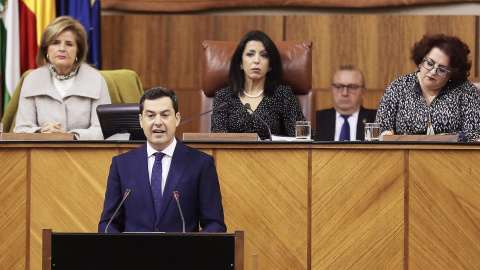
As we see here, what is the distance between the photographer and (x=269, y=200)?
3.37 m

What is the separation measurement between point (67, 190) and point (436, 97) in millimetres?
1872

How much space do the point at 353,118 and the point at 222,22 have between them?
1.33 meters

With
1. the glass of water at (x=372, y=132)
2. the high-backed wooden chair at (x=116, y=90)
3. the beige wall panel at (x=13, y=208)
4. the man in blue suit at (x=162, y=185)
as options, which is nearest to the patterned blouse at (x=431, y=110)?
the glass of water at (x=372, y=132)

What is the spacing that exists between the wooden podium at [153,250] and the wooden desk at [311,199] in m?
1.15

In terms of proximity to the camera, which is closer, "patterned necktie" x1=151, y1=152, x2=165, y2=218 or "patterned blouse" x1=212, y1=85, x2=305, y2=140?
"patterned necktie" x1=151, y1=152, x2=165, y2=218

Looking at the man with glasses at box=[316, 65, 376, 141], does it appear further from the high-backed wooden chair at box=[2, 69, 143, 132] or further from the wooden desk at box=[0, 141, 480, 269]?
the wooden desk at box=[0, 141, 480, 269]

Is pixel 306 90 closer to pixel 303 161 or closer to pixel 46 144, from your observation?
pixel 303 161

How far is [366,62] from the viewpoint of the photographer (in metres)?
5.47

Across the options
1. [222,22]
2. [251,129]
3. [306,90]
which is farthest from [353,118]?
[222,22]

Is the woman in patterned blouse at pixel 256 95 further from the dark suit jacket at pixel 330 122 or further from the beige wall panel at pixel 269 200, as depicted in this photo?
the beige wall panel at pixel 269 200

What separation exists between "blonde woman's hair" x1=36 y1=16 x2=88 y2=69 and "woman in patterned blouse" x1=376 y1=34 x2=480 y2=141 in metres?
1.60

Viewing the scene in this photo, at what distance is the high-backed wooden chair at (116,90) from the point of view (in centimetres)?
427

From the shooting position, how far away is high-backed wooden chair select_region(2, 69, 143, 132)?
427 centimetres

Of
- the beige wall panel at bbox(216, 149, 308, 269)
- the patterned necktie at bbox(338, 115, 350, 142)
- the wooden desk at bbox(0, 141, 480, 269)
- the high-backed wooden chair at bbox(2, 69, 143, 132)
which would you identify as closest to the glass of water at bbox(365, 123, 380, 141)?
the wooden desk at bbox(0, 141, 480, 269)
